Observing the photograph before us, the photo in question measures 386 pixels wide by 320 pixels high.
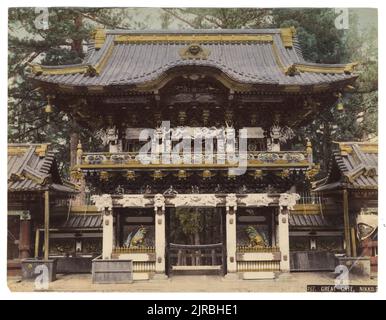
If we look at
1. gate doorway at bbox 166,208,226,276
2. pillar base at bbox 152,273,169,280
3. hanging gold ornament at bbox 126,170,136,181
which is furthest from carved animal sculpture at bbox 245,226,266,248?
hanging gold ornament at bbox 126,170,136,181

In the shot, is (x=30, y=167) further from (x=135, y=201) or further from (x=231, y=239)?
(x=231, y=239)

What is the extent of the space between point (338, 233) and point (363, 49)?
483 centimetres

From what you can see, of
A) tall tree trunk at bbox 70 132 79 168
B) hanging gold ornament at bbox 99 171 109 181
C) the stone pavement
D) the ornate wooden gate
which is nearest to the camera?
the stone pavement

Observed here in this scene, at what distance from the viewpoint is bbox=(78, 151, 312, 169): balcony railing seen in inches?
454

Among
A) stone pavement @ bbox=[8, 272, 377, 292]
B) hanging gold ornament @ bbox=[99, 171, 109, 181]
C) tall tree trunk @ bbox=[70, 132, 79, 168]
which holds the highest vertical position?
tall tree trunk @ bbox=[70, 132, 79, 168]

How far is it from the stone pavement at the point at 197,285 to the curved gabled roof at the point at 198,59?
4.57 metres

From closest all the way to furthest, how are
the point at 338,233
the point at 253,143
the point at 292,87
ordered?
1. the point at 292,87
2. the point at 253,143
3. the point at 338,233

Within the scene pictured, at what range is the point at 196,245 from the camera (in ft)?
41.1

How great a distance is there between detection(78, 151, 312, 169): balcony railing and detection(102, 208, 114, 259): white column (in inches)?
47.4

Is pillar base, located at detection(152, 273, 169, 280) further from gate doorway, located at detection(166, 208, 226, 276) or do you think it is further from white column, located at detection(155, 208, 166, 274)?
gate doorway, located at detection(166, 208, 226, 276)

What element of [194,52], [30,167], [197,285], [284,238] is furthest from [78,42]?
[284,238]
